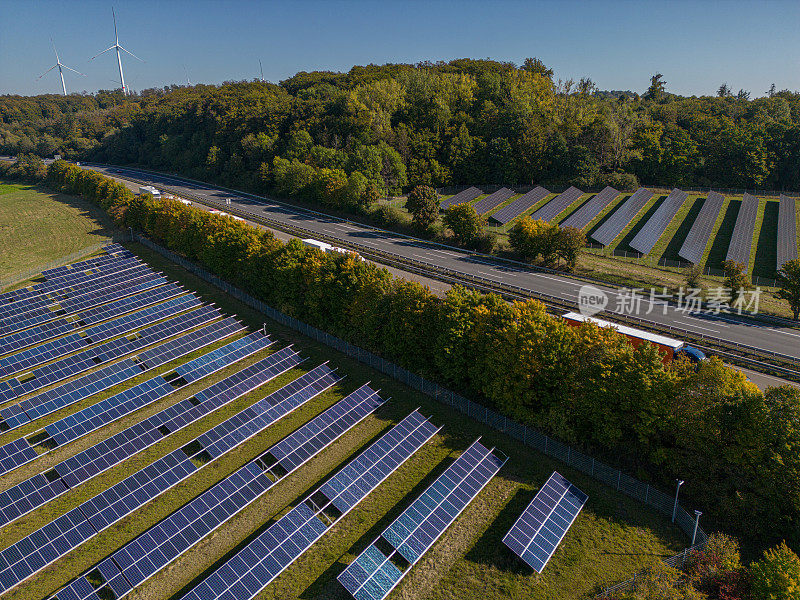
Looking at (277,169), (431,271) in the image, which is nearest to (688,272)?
(431,271)

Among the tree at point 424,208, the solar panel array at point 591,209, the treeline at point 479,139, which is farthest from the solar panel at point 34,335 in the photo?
the solar panel array at point 591,209

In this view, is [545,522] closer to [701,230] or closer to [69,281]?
[69,281]

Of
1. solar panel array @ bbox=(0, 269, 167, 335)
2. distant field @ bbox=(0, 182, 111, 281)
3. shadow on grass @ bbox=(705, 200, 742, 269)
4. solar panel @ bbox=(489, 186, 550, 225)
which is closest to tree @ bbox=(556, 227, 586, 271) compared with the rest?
shadow on grass @ bbox=(705, 200, 742, 269)

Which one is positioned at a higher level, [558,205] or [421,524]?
[558,205]

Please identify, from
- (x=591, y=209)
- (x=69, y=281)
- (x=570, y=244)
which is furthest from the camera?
(x=591, y=209)

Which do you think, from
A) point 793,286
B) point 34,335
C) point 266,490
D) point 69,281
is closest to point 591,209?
point 793,286

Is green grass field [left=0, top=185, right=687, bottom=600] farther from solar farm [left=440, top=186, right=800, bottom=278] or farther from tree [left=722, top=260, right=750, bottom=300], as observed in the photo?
solar farm [left=440, top=186, right=800, bottom=278]

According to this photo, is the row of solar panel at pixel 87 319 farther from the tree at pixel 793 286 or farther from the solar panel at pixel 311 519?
the tree at pixel 793 286
